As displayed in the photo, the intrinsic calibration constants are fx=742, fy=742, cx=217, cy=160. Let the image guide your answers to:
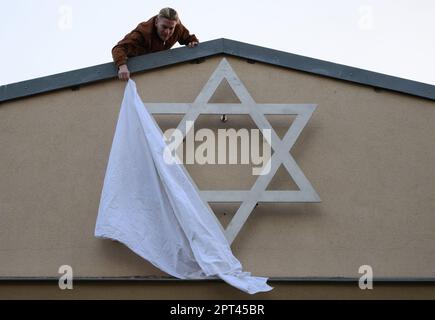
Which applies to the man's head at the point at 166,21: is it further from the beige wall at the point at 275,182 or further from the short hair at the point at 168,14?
the beige wall at the point at 275,182

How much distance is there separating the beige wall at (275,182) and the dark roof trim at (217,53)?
87 millimetres

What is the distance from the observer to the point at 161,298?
678 cm

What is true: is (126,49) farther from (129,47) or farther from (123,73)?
(123,73)

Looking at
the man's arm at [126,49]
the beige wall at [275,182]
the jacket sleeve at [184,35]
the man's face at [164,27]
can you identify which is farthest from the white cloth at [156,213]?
the jacket sleeve at [184,35]

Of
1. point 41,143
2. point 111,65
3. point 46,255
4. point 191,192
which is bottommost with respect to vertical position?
point 46,255

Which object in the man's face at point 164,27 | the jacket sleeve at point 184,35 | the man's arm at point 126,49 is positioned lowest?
the man's arm at point 126,49

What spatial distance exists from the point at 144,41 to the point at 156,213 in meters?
2.09

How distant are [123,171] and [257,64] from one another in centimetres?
178

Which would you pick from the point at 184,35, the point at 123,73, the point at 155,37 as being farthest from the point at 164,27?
the point at 123,73

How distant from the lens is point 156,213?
7074 mm

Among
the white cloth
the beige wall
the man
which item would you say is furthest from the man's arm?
the white cloth

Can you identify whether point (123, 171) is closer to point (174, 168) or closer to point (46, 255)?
point (174, 168)

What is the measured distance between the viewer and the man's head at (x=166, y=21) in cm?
812
